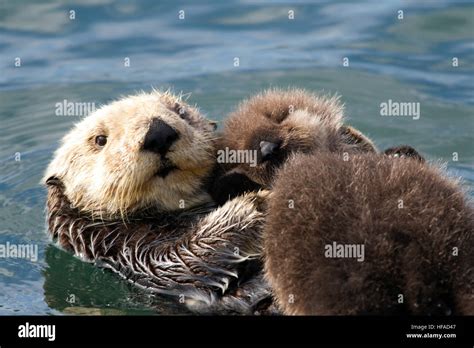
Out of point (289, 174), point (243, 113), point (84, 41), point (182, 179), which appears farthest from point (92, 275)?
point (84, 41)

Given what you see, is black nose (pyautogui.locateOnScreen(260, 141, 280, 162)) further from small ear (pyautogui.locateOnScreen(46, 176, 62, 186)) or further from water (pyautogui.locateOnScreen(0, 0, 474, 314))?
water (pyautogui.locateOnScreen(0, 0, 474, 314))

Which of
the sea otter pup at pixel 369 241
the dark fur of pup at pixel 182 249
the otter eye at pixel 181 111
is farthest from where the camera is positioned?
the otter eye at pixel 181 111

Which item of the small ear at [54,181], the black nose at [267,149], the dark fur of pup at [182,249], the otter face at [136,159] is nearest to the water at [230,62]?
the small ear at [54,181]

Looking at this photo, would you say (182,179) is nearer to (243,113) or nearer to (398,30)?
(243,113)

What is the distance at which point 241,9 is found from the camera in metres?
12.2

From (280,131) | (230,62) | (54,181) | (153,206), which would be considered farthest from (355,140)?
(230,62)

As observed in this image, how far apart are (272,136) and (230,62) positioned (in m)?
4.93

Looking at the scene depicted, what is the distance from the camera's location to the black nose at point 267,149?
607 cm

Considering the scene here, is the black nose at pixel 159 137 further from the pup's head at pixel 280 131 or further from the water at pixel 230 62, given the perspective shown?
the water at pixel 230 62

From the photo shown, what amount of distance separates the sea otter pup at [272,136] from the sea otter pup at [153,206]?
174 millimetres

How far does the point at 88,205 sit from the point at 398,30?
6.21 m

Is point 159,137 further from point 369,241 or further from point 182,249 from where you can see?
point 369,241

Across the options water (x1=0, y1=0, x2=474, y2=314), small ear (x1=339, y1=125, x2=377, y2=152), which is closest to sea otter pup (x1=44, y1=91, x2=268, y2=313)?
small ear (x1=339, y1=125, x2=377, y2=152)

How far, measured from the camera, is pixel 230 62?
10977 mm
